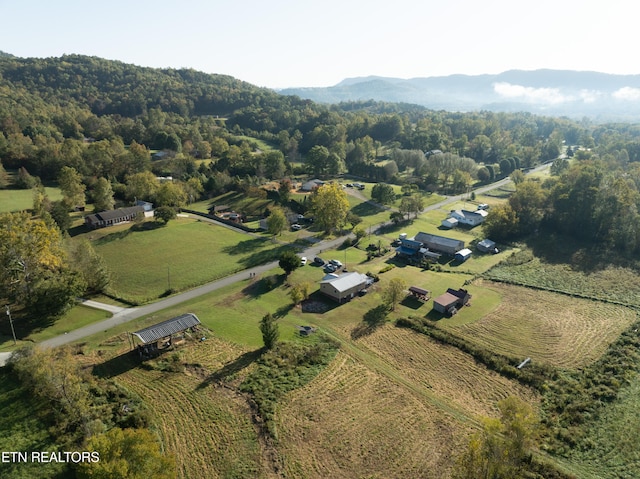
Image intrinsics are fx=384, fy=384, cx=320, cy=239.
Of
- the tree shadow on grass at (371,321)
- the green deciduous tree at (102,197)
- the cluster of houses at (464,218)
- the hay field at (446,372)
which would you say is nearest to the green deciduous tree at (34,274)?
the tree shadow on grass at (371,321)

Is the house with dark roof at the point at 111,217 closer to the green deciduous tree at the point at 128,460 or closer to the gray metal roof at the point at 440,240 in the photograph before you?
the gray metal roof at the point at 440,240

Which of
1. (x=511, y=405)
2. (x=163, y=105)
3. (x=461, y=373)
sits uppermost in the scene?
(x=163, y=105)

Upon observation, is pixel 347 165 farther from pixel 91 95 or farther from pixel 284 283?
pixel 91 95

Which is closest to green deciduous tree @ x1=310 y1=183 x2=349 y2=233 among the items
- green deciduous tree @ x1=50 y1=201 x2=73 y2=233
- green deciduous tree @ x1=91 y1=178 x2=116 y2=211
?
green deciduous tree @ x1=91 y1=178 x2=116 y2=211

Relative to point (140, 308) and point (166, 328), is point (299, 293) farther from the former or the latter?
point (140, 308)

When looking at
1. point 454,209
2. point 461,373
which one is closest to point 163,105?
point 454,209

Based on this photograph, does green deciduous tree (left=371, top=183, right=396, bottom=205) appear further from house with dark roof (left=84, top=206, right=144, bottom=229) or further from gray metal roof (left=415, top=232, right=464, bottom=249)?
house with dark roof (left=84, top=206, right=144, bottom=229)

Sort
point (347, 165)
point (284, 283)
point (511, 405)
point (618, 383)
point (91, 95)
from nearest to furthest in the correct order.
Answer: point (511, 405) → point (618, 383) → point (284, 283) → point (347, 165) → point (91, 95)
